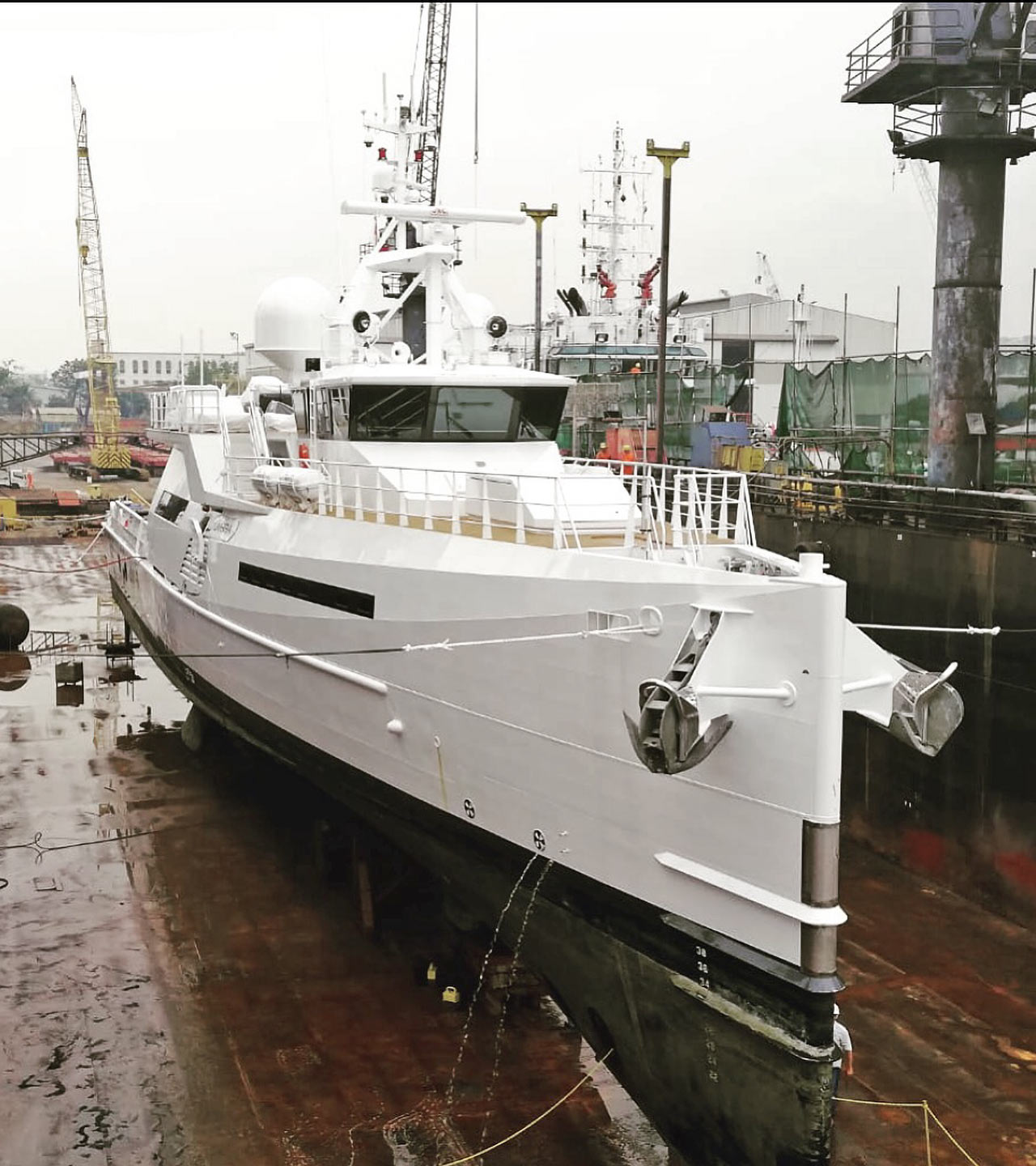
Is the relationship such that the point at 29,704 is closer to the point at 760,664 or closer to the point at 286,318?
the point at 286,318

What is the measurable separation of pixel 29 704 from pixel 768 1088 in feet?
60.7

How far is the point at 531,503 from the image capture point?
947cm

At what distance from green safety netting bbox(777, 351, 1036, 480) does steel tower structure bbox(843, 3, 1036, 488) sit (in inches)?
106

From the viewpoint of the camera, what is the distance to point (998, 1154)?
30.0ft

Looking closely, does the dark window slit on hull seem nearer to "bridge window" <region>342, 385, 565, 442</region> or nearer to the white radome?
"bridge window" <region>342, 385, 565, 442</region>

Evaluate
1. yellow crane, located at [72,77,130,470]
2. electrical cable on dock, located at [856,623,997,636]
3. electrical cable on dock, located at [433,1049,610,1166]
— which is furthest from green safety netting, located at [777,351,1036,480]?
yellow crane, located at [72,77,130,470]

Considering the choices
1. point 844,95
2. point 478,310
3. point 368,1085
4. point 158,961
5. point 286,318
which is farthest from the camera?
point 286,318

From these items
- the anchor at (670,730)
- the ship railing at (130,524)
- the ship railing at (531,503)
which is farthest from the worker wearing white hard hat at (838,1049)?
the ship railing at (130,524)

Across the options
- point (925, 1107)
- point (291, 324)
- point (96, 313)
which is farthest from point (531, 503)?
point (96, 313)

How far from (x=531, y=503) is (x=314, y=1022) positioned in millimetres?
5304

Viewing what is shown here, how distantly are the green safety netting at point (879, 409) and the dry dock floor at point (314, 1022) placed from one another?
29.0 feet

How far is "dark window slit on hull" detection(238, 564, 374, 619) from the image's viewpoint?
1159 centimetres

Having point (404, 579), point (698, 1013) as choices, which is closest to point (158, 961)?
point (404, 579)

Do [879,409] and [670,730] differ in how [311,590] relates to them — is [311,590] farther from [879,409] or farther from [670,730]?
[879,409]
